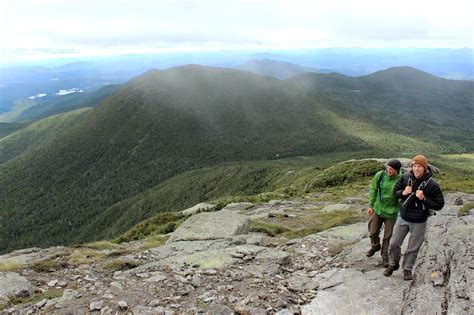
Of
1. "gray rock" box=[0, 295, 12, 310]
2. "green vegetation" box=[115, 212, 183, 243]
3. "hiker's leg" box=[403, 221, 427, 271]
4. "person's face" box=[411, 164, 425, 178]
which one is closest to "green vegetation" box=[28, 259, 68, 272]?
"gray rock" box=[0, 295, 12, 310]

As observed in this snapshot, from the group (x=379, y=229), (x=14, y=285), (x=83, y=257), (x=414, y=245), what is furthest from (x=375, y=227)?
(x=14, y=285)

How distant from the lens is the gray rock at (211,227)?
18192 millimetres

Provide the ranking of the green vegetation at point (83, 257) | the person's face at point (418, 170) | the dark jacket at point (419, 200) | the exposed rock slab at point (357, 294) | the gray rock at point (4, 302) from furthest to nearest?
the green vegetation at point (83, 257) → the gray rock at point (4, 302) → the person's face at point (418, 170) → the dark jacket at point (419, 200) → the exposed rock slab at point (357, 294)

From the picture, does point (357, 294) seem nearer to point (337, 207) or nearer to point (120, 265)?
point (120, 265)

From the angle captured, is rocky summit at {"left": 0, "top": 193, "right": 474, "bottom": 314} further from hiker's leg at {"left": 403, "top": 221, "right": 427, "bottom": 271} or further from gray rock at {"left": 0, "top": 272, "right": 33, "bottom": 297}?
hiker's leg at {"left": 403, "top": 221, "right": 427, "bottom": 271}

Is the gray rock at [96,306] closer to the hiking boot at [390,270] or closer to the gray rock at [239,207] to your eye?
the hiking boot at [390,270]

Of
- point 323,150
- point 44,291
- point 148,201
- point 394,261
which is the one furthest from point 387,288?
point 323,150

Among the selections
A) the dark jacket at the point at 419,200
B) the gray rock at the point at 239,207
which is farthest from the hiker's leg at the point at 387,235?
the gray rock at the point at 239,207

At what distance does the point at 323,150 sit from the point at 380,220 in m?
182

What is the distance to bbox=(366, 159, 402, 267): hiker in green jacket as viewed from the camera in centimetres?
1162

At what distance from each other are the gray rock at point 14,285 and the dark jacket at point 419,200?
43.6 ft

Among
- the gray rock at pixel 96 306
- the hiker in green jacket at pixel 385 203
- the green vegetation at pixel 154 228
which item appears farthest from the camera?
the green vegetation at pixel 154 228

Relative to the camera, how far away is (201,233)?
18500 mm

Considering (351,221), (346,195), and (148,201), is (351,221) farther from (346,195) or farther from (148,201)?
(148,201)
